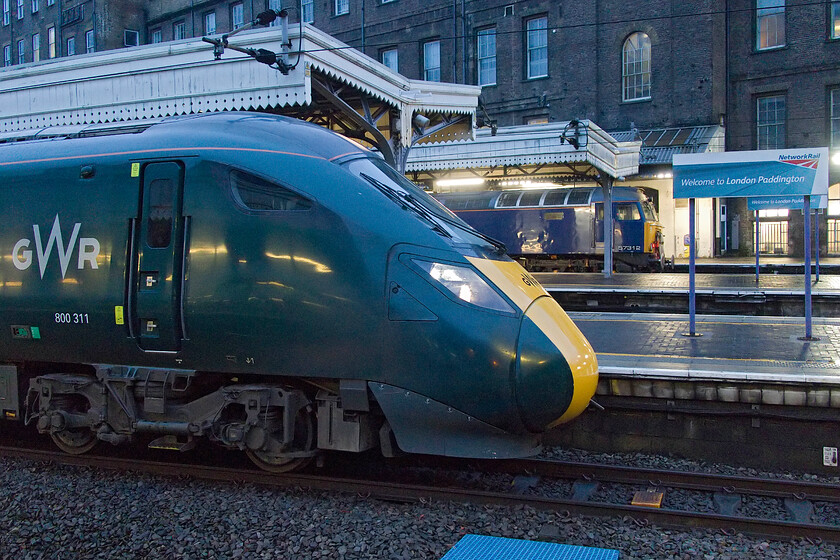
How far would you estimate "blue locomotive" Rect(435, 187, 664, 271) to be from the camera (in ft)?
89.4

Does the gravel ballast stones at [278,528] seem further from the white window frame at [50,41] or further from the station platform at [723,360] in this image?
the white window frame at [50,41]

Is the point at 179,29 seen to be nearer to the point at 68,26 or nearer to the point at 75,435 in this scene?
the point at 68,26

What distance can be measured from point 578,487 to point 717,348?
13.3 ft

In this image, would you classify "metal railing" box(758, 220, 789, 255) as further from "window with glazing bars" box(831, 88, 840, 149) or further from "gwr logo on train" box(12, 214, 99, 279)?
"gwr logo on train" box(12, 214, 99, 279)

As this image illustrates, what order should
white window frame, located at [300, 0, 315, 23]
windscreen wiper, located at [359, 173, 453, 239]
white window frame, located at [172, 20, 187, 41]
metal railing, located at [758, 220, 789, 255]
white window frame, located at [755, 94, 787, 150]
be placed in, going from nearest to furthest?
windscreen wiper, located at [359, 173, 453, 239] → white window frame, located at [755, 94, 787, 150] → metal railing, located at [758, 220, 789, 255] → white window frame, located at [300, 0, 315, 23] → white window frame, located at [172, 20, 187, 41]

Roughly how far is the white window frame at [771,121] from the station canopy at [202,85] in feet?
84.7

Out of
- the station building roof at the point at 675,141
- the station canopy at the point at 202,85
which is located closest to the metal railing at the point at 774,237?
the station building roof at the point at 675,141

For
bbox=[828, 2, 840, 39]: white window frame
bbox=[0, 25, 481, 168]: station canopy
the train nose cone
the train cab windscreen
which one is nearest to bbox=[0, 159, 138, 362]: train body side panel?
the train nose cone

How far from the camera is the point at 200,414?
21.1 feet

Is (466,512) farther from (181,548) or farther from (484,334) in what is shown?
(181,548)

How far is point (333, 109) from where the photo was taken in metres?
12.7

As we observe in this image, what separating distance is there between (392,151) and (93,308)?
26.0 feet

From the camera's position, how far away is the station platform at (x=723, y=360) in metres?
7.38

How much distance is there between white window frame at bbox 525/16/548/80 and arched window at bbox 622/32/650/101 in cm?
379
